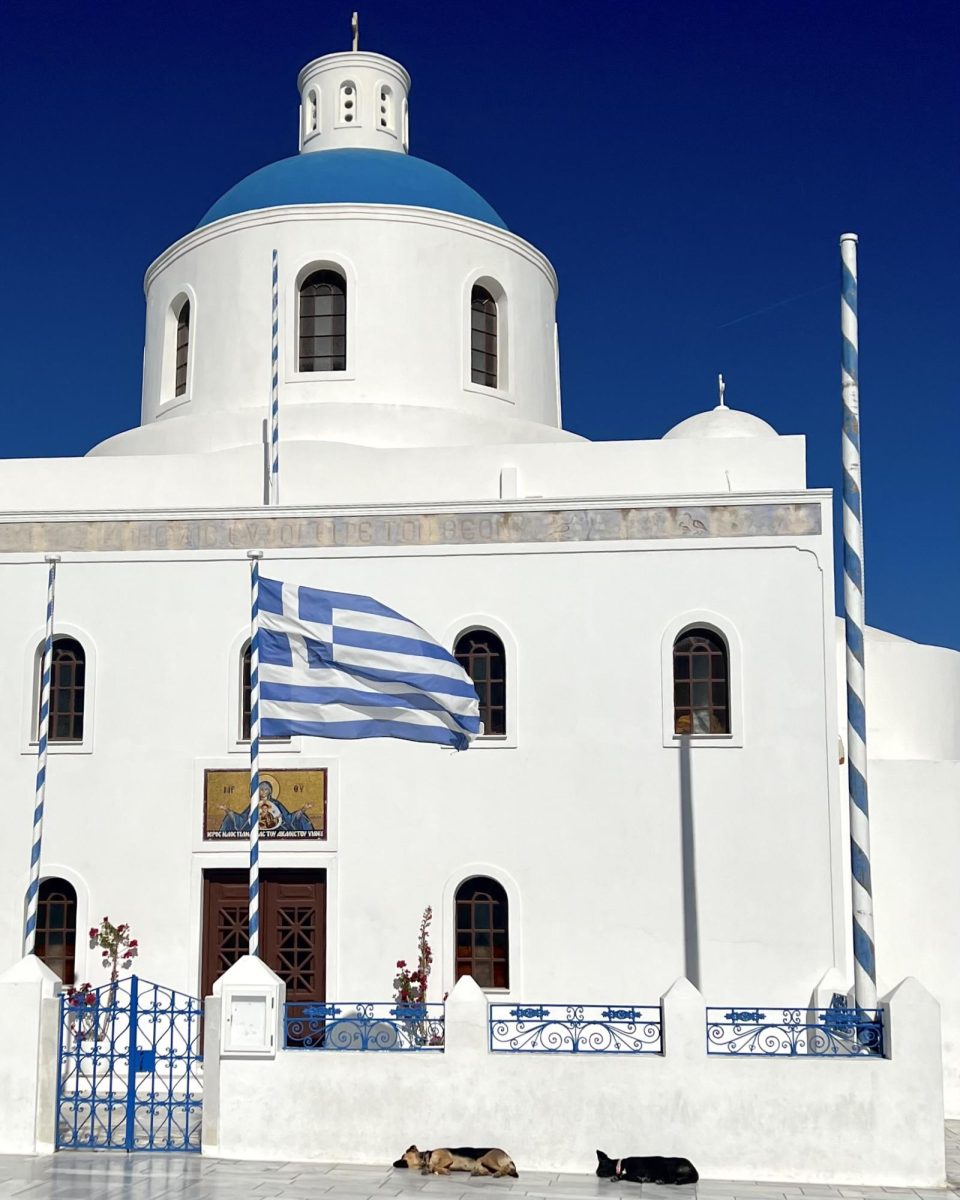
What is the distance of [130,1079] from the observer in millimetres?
10625

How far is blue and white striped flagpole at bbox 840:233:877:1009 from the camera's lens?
10922 mm

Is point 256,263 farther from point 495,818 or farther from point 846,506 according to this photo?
point 846,506

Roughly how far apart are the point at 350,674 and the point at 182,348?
8.02m

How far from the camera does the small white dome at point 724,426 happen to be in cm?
1769

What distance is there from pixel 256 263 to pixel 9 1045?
33.1ft

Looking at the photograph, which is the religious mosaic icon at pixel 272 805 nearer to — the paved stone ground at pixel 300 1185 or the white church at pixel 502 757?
the white church at pixel 502 757

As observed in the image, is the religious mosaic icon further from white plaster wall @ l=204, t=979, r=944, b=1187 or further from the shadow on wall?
white plaster wall @ l=204, t=979, r=944, b=1187

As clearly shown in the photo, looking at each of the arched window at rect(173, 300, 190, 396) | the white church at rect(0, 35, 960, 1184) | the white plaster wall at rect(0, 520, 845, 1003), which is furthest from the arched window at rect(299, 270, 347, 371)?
the white plaster wall at rect(0, 520, 845, 1003)

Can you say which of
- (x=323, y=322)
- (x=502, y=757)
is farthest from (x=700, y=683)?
(x=323, y=322)

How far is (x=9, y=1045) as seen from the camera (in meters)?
10.9

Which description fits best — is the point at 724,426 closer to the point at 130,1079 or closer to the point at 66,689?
the point at 66,689

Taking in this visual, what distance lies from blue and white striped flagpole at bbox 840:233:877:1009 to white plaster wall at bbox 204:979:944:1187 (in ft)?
2.07

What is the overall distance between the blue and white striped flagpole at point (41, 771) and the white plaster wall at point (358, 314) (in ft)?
12.1

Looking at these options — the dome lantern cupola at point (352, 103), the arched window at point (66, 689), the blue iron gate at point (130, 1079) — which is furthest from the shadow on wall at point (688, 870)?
the dome lantern cupola at point (352, 103)
